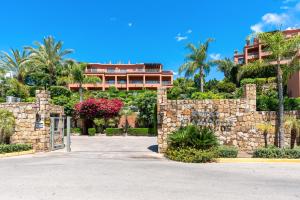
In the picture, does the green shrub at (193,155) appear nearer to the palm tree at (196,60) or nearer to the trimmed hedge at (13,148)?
the trimmed hedge at (13,148)

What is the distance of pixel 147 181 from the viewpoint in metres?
9.34

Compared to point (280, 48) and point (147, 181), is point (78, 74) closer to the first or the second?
point (280, 48)

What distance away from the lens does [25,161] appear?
14.1 meters

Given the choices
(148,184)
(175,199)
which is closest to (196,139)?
(148,184)

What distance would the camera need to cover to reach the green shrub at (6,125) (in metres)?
16.9

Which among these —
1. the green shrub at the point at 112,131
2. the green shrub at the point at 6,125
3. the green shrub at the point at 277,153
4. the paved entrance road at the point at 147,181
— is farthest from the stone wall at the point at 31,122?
the green shrub at the point at 112,131

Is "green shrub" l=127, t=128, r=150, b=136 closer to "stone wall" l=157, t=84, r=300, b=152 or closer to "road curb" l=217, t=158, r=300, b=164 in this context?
"stone wall" l=157, t=84, r=300, b=152

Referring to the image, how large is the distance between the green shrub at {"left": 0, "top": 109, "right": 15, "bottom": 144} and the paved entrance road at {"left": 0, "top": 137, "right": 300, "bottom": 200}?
428 centimetres

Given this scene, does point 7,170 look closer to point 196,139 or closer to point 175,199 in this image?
point 175,199

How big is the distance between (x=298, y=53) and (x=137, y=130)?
20914mm

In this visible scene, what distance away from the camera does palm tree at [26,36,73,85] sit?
137 feet

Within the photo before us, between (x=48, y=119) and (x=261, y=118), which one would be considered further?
(x=48, y=119)

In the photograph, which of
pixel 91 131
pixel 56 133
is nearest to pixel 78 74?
pixel 91 131

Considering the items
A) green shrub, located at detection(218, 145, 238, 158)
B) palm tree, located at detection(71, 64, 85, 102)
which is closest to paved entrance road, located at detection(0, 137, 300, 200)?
green shrub, located at detection(218, 145, 238, 158)
